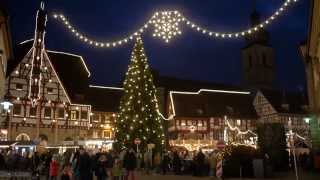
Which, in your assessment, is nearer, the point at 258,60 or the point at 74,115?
the point at 74,115

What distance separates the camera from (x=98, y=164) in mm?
18828

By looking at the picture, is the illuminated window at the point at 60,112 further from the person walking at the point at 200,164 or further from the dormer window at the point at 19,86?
the person walking at the point at 200,164

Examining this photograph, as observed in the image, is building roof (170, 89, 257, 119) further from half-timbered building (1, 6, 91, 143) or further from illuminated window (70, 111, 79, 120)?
illuminated window (70, 111, 79, 120)

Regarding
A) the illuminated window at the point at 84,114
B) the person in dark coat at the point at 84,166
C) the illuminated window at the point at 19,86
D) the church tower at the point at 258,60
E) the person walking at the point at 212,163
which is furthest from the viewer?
the church tower at the point at 258,60

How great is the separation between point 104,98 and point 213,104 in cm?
1723

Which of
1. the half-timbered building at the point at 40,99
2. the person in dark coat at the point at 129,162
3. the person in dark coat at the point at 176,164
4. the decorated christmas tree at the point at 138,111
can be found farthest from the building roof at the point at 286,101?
the person in dark coat at the point at 129,162

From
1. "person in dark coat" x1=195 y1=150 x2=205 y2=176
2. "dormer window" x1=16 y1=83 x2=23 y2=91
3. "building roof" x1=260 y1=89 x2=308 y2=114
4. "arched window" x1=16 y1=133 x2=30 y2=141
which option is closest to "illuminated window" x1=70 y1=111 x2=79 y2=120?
"arched window" x1=16 y1=133 x2=30 y2=141

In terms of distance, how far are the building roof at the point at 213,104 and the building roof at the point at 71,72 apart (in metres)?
14.1

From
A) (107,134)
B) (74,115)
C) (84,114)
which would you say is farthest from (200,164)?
(107,134)

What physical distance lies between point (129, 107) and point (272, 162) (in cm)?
1544

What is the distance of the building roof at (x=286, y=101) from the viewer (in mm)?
68812

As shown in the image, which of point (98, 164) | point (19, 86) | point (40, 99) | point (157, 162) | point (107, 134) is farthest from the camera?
point (107, 134)

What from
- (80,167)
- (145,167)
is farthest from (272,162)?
(80,167)

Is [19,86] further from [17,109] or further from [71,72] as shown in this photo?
[71,72]
